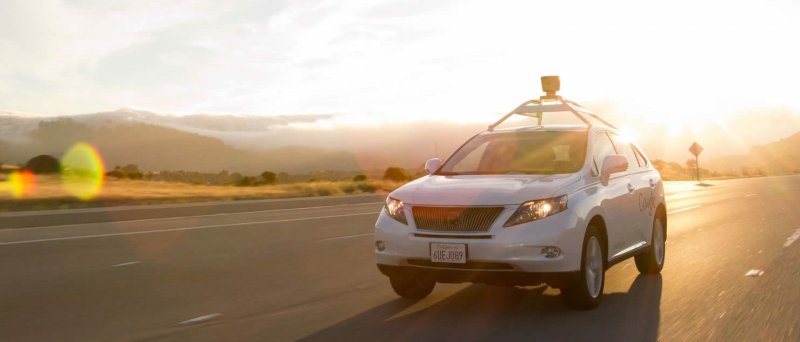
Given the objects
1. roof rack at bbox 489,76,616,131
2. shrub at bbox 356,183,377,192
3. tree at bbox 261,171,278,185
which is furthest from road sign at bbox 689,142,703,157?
roof rack at bbox 489,76,616,131

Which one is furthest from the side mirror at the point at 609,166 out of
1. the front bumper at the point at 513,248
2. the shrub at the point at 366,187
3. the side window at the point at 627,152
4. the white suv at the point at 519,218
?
the shrub at the point at 366,187

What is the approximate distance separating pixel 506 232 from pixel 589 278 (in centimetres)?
105

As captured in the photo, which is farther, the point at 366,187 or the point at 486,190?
the point at 366,187

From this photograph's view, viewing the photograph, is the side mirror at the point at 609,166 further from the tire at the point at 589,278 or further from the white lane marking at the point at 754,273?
the white lane marking at the point at 754,273

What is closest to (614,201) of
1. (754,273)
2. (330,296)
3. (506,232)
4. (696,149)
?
(506,232)

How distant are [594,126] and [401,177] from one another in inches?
2367

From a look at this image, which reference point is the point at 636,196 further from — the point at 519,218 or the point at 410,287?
the point at 410,287

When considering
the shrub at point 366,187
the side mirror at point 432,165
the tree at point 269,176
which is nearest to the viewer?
→ the side mirror at point 432,165

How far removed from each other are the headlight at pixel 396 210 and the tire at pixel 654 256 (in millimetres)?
3384

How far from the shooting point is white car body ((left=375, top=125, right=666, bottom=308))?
6.91 m

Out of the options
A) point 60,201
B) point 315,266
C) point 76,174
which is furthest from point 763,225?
point 76,174

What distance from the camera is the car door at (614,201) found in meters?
7.97

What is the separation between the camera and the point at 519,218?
22.9 feet

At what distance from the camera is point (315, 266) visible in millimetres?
10969
